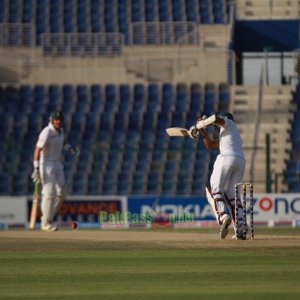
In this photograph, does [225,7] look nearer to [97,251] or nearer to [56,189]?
[56,189]

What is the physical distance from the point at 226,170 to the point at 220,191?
278 millimetres

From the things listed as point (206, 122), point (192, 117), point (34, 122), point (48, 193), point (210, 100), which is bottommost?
point (48, 193)

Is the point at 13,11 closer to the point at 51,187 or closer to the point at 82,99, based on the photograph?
the point at 82,99

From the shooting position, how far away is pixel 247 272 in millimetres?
12633

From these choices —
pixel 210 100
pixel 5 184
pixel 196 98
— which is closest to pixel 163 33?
pixel 196 98

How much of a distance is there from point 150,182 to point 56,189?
8.76 metres

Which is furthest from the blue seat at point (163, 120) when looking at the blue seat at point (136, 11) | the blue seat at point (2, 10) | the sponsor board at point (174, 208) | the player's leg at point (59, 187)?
the player's leg at point (59, 187)

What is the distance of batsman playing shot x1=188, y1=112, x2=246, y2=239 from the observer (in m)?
17.5

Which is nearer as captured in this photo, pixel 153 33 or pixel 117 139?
pixel 117 139

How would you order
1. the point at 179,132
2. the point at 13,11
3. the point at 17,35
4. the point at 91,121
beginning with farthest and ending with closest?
the point at 13,11 → the point at 17,35 → the point at 91,121 → the point at 179,132

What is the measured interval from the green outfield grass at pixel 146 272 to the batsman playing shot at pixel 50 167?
5.11 m

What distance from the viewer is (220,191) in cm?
1769

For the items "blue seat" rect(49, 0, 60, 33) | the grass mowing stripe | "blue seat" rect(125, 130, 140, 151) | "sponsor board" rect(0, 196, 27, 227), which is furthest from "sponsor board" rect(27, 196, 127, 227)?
the grass mowing stripe

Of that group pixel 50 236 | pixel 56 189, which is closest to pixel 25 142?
pixel 56 189
